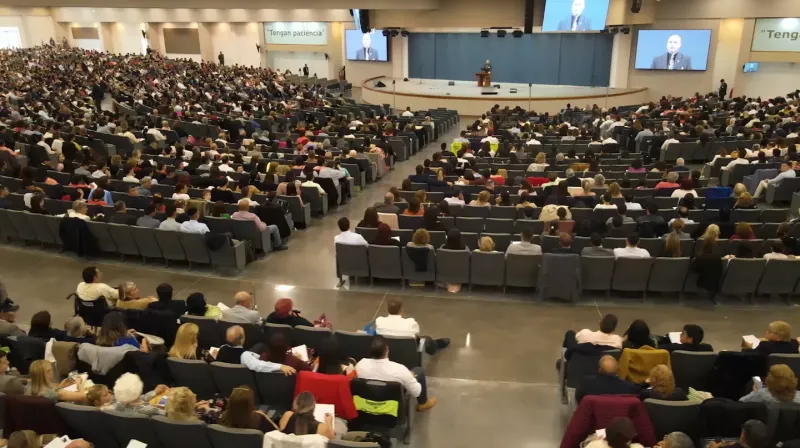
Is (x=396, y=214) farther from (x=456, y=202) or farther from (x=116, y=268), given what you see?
(x=116, y=268)

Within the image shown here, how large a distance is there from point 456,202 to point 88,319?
555cm

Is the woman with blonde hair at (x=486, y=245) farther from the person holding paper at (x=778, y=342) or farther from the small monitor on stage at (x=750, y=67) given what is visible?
the small monitor on stage at (x=750, y=67)

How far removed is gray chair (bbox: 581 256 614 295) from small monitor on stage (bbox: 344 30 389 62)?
25079 millimetres

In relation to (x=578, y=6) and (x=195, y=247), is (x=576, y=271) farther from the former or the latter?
(x=578, y=6)

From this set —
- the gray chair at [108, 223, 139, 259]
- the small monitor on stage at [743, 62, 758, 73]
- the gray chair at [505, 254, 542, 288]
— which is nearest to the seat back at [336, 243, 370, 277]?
the gray chair at [505, 254, 542, 288]

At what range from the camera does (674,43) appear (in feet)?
79.4

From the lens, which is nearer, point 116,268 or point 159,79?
point 116,268

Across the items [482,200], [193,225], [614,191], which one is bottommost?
[193,225]

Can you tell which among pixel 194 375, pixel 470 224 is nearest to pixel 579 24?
pixel 470 224

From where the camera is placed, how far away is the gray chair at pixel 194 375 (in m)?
4.86

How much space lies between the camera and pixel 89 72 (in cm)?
2769

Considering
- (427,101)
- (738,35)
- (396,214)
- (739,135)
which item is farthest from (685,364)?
(738,35)

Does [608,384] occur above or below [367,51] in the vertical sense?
below

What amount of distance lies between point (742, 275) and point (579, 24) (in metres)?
18.5
